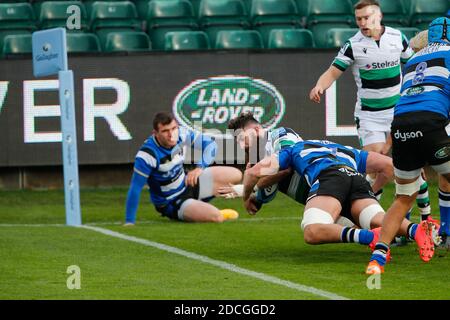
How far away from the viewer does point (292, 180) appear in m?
9.76

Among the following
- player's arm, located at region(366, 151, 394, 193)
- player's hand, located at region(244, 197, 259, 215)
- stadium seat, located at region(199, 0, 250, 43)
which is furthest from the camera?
stadium seat, located at region(199, 0, 250, 43)

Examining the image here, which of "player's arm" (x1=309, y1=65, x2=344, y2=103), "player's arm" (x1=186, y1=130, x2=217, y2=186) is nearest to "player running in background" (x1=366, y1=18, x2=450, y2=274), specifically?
"player's arm" (x1=309, y1=65, x2=344, y2=103)

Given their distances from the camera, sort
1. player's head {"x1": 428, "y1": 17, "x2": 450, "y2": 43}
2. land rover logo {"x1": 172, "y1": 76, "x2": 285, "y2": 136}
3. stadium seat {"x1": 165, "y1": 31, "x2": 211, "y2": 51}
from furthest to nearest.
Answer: stadium seat {"x1": 165, "y1": 31, "x2": 211, "y2": 51}, land rover logo {"x1": 172, "y1": 76, "x2": 285, "y2": 136}, player's head {"x1": 428, "y1": 17, "x2": 450, "y2": 43}

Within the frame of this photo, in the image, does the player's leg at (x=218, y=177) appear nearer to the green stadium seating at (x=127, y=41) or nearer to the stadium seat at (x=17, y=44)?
the green stadium seating at (x=127, y=41)

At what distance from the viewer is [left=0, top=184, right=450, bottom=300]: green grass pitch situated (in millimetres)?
7648

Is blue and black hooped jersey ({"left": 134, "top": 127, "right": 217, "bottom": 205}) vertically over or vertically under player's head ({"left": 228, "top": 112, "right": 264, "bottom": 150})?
under

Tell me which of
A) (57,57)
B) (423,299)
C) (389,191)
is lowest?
(389,191)

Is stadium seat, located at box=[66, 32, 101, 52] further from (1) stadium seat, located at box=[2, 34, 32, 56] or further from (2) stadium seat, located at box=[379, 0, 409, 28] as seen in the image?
(2) stadium seat, located at box=[379, 0, 409, 28]

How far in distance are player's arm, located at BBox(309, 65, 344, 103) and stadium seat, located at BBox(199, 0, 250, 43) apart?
602cm

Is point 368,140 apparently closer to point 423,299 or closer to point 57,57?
point 57,57

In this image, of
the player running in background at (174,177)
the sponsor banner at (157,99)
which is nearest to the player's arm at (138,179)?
the player running in background at (174,177)
